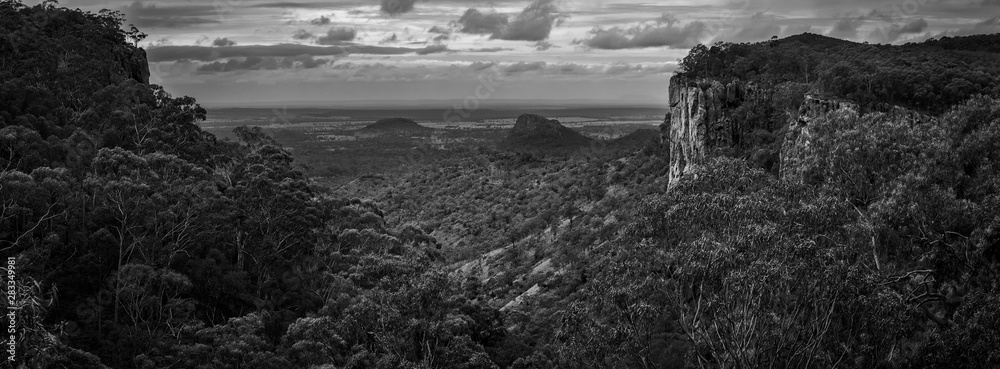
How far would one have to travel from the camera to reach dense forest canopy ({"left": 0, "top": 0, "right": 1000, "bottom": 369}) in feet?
67.8

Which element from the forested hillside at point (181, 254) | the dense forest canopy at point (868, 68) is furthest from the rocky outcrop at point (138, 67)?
the dense forest canopy at point (868, 68)

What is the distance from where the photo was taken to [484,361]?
26.2 meters

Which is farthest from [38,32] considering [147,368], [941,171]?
[941,171]

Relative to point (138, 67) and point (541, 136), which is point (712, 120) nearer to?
point (138, 67)

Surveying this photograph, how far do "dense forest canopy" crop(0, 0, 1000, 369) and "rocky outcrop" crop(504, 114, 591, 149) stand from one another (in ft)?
366

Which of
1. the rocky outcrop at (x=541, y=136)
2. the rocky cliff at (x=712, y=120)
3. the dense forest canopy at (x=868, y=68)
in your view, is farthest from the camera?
the rocky outcrop at (x=541, y=136)

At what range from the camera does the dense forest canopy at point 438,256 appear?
2066 cm

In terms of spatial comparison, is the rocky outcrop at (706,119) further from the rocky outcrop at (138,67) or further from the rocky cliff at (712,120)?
the rocky outcrop at (138,67)

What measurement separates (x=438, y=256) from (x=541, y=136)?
124088 mm

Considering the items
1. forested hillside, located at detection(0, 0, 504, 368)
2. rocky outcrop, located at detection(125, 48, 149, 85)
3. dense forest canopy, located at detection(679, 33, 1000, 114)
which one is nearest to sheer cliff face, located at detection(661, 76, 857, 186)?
dense forest canopy, located at detection(679, 33, 1000, 114)

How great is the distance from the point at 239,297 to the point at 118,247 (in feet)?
17.4

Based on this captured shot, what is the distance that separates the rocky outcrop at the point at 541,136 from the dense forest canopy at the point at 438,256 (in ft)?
366

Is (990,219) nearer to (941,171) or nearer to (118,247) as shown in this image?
(941,171)

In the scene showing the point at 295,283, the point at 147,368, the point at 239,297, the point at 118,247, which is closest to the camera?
the point at 147,368
